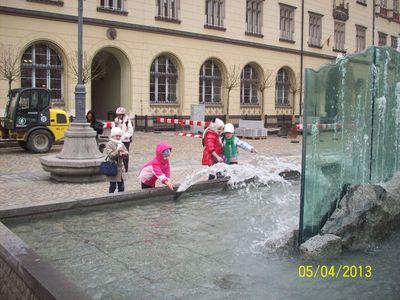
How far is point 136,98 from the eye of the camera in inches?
1088

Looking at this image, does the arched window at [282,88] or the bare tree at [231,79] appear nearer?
the bare tree at [231,79]

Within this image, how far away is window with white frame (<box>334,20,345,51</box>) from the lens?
42.4 metres

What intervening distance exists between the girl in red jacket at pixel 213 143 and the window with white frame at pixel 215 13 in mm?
23000

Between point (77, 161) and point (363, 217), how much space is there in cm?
686

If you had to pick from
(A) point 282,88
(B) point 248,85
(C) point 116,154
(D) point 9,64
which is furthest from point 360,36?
(C) point 116,154

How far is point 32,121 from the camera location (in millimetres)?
17344

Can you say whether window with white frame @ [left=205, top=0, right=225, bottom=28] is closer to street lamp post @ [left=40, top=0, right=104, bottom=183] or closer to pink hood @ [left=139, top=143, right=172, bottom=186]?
street lamp post @ [left=40, top=0, right=104, bottom=183]

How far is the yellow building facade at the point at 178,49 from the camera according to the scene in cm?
2406

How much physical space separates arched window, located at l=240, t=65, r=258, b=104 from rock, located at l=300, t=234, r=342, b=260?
2937cm

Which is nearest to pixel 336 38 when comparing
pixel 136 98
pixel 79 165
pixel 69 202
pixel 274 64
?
pixel 274 64

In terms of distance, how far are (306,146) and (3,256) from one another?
10.2 ft

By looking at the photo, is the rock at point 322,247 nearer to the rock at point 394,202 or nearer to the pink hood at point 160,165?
the rock at point 394,202

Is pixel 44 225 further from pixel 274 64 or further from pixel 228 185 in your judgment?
pixel 274 64

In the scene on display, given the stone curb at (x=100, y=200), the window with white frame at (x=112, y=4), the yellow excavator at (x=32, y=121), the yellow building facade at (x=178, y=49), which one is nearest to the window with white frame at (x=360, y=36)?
the yellow building facade at (x=178, y=49)
